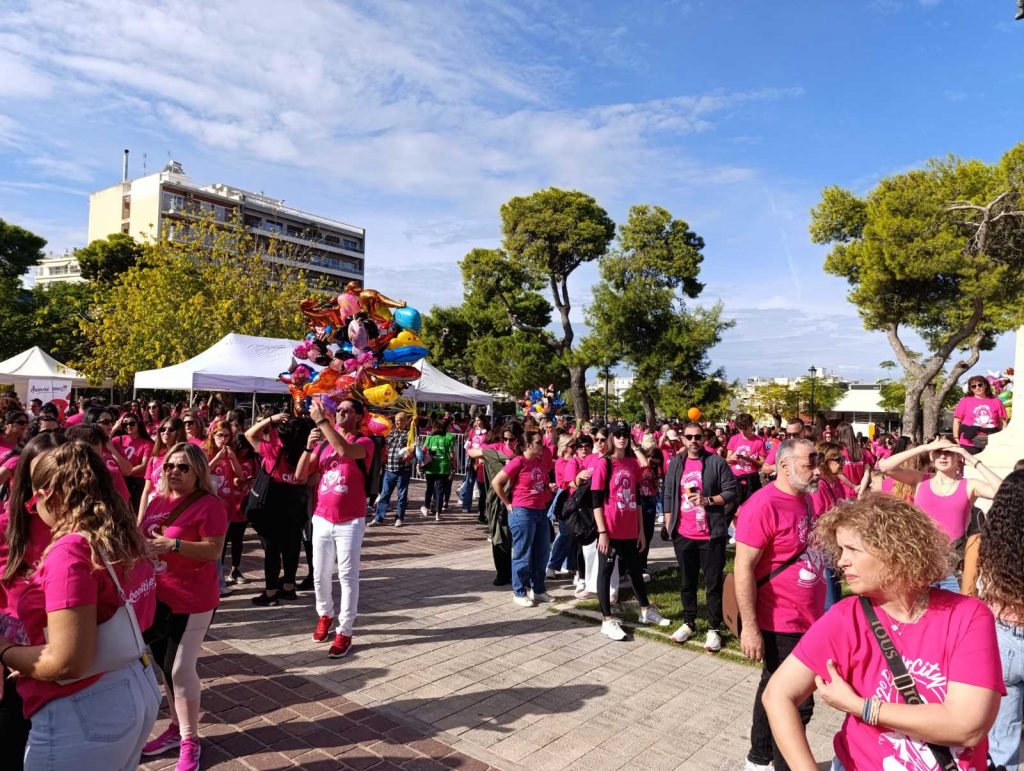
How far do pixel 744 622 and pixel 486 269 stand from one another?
3175 centimetres

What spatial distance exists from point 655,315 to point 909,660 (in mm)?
28857

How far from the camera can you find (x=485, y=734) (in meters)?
4.12

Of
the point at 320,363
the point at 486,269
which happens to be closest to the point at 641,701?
the point at 320,363

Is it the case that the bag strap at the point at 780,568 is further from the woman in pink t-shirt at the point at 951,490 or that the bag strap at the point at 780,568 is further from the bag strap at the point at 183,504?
the bag strap at the point at 183,504

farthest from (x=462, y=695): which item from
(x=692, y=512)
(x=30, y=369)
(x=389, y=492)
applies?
(x=30, y=369)

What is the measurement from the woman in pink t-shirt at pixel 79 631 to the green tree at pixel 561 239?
1154 inches

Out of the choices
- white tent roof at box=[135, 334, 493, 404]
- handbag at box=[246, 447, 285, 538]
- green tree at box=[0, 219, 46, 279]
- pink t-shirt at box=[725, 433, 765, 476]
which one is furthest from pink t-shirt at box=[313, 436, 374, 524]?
green tree at box=[0, 219, 46, 279]

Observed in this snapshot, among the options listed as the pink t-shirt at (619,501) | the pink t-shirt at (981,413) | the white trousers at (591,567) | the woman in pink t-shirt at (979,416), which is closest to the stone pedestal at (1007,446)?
the woman in pink t-shirt at (979,416)

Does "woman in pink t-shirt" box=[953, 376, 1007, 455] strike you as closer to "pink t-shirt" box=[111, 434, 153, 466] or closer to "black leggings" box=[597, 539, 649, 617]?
"black leggings" box=[597, 539, 649, 617]

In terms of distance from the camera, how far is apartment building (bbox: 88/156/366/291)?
189 ft

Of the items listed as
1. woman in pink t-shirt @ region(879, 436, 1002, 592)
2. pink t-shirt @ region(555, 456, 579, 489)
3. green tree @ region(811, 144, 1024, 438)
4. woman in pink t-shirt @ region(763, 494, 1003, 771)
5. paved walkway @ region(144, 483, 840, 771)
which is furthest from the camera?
green tree @ region(811, 144, 1024, 438)

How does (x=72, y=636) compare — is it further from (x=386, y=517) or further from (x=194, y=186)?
(x=194, y=186)

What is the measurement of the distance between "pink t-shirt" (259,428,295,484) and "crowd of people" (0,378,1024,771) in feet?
0.06

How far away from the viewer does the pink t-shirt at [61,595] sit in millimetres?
2096
